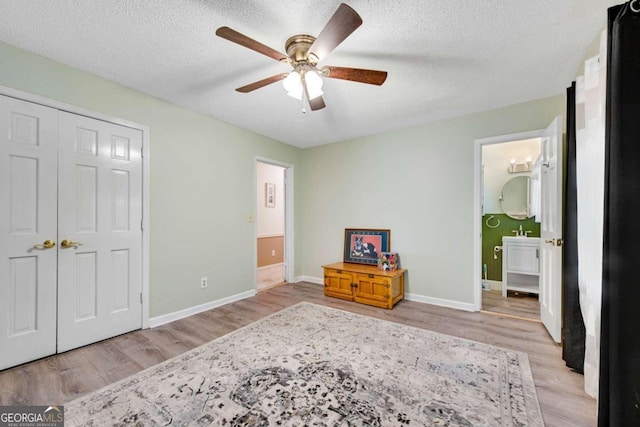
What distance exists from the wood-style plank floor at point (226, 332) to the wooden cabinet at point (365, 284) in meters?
0.12

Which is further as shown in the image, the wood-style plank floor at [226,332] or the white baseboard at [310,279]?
the white baseboard at [310,279]

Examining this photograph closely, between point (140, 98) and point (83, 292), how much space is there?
199 centimetres

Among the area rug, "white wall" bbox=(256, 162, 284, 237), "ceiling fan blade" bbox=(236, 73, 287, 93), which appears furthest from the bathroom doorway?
"white wall" bbox=(256, 162, 284, 237)

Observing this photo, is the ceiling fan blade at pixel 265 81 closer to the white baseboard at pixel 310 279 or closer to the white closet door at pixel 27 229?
the white closet door at pixel 27 229

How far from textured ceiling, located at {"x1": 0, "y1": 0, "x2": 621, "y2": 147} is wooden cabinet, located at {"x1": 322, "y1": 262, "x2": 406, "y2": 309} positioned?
6.98ft

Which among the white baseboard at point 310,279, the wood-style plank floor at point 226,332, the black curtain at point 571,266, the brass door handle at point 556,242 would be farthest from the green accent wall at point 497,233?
the white baseboard at point 310,279

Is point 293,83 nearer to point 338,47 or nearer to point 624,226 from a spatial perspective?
point 338,47

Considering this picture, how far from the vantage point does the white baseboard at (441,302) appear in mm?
3307

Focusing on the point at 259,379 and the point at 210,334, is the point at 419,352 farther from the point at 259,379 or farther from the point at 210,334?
the point at 210,334

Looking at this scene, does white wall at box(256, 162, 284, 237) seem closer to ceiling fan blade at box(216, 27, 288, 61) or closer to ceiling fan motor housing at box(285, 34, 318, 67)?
ceiling fan motor housing at box(285, 34, 318, 67)

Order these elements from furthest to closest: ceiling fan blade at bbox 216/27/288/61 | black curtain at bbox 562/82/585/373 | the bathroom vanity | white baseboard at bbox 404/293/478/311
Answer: the bathroom vanity → white baseboard at bbox 404/293/478/311 → black curtain at bbox 562/82/585/373 → ceiling fan blade at bbox 216/27/288/61

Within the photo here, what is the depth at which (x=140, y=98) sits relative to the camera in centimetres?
277

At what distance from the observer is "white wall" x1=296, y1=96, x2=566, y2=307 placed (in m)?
3.29

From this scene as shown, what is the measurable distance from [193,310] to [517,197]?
5.10 m
